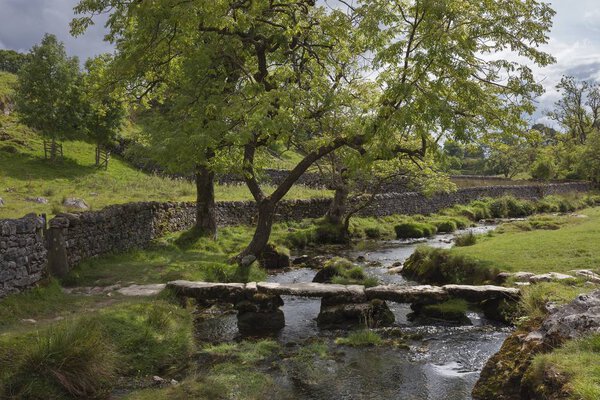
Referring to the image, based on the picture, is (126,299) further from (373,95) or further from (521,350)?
(373,95)

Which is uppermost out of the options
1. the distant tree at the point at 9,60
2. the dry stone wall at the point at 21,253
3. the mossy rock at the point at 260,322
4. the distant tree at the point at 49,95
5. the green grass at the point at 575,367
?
the distant tree at the point at 9,60

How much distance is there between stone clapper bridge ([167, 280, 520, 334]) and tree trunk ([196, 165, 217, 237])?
8.44 m

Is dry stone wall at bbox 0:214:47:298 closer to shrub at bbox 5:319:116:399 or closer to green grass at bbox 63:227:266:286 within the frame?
green grass at bbox 63:227:266:286

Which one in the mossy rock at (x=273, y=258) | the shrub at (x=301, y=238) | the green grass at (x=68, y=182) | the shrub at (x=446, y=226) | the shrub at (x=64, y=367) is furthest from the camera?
the shrub at (x=446, y=226)

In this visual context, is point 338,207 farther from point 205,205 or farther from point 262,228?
point 262,228

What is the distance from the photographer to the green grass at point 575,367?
4777mm

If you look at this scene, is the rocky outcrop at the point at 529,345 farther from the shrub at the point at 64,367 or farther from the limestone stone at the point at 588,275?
the shrub at the point at 64,367

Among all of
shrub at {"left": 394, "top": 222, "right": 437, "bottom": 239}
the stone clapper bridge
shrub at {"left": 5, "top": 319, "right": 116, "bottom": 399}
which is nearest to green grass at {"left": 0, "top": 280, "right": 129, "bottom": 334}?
shrub at {"left": 5, "top": 319, "right": 116, "bottom": 399}

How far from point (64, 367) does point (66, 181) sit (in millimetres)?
27539

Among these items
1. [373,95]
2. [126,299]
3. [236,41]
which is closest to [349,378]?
[126,299]

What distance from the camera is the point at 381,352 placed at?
9.30 m

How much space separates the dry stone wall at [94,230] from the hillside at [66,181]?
2.96 meters

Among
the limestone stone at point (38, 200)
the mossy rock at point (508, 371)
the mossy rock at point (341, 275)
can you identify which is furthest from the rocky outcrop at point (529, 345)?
the limestone stone at point (38, 200)

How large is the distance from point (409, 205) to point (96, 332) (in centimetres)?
3353
